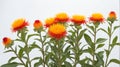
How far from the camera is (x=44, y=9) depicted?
54.6 inches

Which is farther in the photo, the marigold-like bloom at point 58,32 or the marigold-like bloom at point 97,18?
the marigold-like bloom at point 97,18

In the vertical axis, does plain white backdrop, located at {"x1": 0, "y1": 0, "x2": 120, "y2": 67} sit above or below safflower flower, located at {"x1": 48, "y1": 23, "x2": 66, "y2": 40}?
below

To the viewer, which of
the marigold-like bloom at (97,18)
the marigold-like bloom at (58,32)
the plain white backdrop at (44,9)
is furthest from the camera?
the plain white backdrop at (44,9)

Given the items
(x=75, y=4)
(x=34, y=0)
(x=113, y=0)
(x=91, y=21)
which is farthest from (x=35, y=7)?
(x=91, y=21)

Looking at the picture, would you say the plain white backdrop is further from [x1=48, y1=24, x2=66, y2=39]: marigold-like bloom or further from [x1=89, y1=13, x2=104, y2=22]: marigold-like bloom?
[x1=48, y1=24, x2=66, y2=39]: marigold-like bloom

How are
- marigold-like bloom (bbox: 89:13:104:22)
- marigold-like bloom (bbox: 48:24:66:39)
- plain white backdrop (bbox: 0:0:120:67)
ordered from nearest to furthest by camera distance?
A: marigold-like bloom (bbox: 48:24:66:39), marigold-like bloom (bbox: 89:13:104:22), plain white backdrop (bbox: 0:0:120:67)

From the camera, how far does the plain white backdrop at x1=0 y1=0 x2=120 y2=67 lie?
4.41 feet

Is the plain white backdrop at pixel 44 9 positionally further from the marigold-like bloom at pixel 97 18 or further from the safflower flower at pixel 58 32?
the safflower flower at pixel 58 32

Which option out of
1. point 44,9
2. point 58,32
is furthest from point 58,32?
point 44,9

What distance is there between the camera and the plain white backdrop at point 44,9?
52.9 inches

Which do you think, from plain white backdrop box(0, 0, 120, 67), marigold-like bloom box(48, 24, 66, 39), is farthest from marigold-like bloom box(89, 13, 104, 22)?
plain white backdrop box(0, 0, 120, 67)

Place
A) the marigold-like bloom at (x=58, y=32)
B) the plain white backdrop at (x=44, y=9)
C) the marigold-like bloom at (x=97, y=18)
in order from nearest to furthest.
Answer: the marigold-like bloom at (x=58, y=32), the marigold-like bloom at (x=97, y=18), the plain white backdrop at (x=44, y=9)

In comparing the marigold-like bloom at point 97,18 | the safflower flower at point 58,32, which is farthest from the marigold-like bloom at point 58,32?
the marigold-like bloom at point 97,18

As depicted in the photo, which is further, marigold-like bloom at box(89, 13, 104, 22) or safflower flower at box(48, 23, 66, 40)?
marigold-like bloom at box(89, 13, 104, 22)
